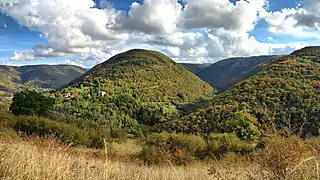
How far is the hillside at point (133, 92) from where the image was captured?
99.1m

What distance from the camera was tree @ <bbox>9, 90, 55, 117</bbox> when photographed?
147ft

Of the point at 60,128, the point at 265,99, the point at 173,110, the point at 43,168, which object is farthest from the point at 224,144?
the point at 173,110

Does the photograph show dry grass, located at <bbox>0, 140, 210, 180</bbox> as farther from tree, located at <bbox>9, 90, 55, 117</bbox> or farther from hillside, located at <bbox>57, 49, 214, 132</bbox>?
hillside, located at <bbox>57, 49, 214, 132</bbox>

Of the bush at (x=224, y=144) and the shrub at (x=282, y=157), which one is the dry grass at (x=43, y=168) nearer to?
the shrub at (x=282, y=157)

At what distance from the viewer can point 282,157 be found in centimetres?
471

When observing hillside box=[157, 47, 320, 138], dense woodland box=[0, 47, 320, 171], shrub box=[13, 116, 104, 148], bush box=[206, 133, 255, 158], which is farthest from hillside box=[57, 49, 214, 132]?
bush box=[206, 133, 255, 158]

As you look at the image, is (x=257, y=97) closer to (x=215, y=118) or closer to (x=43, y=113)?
(x=215, y=118)

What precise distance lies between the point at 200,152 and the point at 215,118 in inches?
1385

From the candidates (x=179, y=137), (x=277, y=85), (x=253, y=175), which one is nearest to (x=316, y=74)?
(x=277, y=85)

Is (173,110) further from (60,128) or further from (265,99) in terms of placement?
(60,128)

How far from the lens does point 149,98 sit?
130625 mm

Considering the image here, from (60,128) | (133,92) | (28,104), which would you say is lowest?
(133,92)

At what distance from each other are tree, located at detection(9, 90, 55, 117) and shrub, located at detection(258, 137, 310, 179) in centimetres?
4354

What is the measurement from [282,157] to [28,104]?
Answer: 45396 mm
